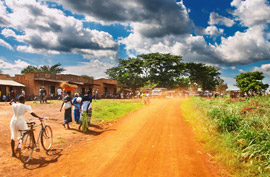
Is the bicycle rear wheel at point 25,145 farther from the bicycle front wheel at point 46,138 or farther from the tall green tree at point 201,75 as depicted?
the tall green tree at point 201,75

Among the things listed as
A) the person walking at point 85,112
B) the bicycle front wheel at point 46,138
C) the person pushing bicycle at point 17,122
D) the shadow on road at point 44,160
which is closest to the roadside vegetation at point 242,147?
the shadow on road at point 44,160

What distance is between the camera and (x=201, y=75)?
51.0 m

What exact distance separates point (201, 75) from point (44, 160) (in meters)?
51.2

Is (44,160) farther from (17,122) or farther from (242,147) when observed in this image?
(242,147)

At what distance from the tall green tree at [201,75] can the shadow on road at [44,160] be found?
47.5m

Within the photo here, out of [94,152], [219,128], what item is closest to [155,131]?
[219,128]

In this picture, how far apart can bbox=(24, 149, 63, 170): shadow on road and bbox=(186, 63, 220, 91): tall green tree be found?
47549mm

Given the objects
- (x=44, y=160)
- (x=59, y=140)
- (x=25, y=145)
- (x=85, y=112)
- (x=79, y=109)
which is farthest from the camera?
(x=79, y=109)

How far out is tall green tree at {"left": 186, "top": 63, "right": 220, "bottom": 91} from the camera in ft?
164

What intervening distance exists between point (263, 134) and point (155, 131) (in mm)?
4323

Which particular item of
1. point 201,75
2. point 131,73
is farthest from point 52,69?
point 201,75

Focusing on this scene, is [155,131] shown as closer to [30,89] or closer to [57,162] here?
[57,162]

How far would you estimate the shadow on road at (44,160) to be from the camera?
4.67 m

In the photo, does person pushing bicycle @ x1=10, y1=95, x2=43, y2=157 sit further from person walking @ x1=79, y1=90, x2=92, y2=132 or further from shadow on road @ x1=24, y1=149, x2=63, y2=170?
person walking @ x1=79, y1=90, x2=92, y2=132
